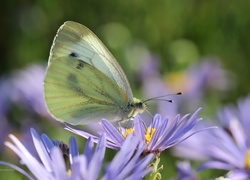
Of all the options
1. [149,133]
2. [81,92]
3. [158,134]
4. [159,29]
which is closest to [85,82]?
[81,92]

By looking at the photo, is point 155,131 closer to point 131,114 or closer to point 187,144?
point 131,114

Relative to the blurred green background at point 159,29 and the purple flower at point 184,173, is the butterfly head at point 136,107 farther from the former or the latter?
the blurred green background at point 159,29

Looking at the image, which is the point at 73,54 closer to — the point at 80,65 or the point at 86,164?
the point at 80,65

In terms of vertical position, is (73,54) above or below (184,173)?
above

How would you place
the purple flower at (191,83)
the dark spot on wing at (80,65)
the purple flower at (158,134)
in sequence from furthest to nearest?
the purple flower at (191,83), the dark spot on wing at (80,65), the purple flower at (158,134)

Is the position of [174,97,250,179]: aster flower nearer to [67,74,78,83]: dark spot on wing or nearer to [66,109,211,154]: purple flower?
[66,109,211,154]: purple flower

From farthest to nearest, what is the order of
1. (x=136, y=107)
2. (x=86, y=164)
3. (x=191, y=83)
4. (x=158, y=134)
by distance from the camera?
(x=191, y=83)
(x=136, y=107)
(x=158, y=134)
(x=86, y=164)

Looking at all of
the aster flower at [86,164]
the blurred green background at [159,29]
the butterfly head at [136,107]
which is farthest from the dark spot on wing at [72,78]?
the blurred green background at [159,29]
